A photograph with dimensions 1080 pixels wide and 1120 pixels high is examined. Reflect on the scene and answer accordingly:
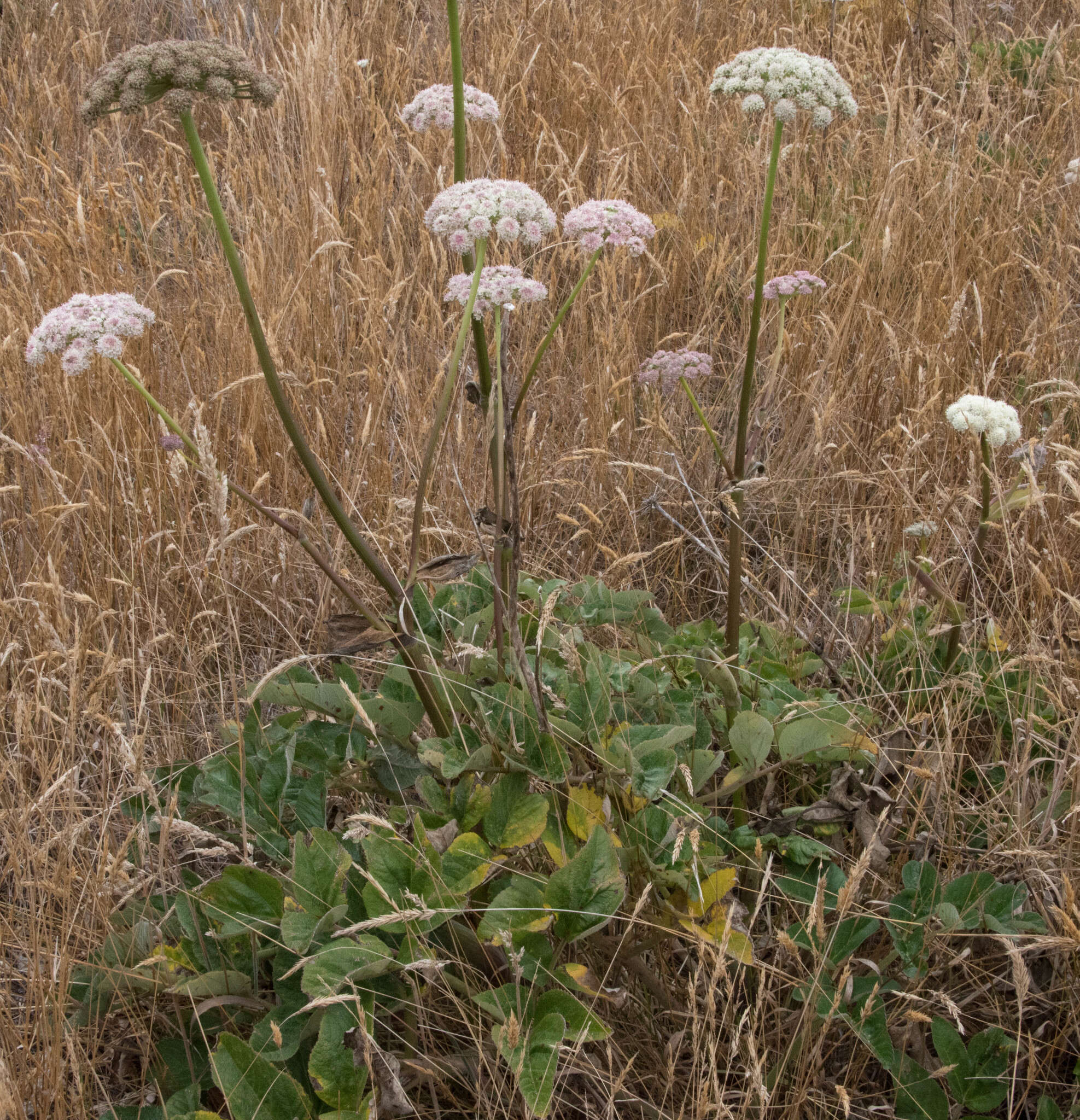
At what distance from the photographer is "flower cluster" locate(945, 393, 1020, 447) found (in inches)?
62.2

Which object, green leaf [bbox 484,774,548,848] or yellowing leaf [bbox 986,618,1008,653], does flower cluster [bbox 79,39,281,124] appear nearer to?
green leaf [bbox 484,774,548,848]

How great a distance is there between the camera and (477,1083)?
121 cm

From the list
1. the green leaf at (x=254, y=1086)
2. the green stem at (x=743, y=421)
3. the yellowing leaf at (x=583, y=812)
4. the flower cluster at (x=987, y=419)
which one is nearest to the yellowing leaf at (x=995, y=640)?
the flower cluster at (x=987, y=419)

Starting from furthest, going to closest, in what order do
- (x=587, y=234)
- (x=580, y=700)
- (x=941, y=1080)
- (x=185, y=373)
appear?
1. (x=185, y=373)
2. (x=587, y=234)
3. (x=580, y=700)
4. (x=941, y=1080)

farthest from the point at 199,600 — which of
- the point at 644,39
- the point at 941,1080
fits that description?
the point at 644,39

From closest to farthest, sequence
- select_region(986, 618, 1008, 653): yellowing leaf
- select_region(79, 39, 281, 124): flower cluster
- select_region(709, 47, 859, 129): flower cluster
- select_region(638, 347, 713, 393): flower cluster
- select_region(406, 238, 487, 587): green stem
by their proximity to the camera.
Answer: select_region(79, 39, 281, 124): flower cluster, select_region(406, 238, 487, 587): green stem, select_region(709, 47, 859, 129): flower cluster, select_region(986, 618, 1008, 653): yellowing leaf, select_region(638, 347, 713, 393): flower cluster

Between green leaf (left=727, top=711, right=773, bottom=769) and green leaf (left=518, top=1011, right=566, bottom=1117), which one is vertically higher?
green leaf (left=727, top=711, right=773, bottom=769)

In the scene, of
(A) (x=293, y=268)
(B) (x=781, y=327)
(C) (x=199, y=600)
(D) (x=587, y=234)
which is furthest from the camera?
(A) (x=293, y=268)

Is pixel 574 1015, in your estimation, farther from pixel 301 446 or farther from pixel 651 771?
pixel 301 446

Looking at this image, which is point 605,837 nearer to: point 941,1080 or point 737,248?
point 941,1080

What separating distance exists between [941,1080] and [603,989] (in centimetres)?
49

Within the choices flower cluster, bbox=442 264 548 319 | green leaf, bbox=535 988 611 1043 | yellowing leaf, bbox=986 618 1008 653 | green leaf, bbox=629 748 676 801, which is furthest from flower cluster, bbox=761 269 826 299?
green leaf, bbox=535 988 611 1043

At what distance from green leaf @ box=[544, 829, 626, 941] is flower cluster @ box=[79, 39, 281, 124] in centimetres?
99

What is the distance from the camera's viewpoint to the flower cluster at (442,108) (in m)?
1.57
